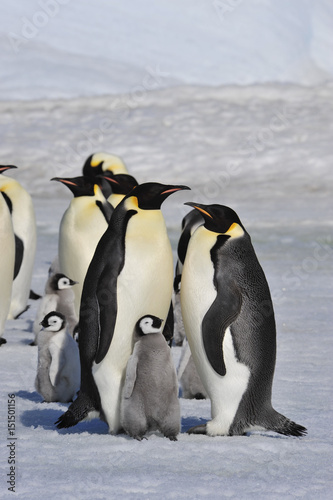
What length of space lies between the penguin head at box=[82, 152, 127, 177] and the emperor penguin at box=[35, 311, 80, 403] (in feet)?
13.0

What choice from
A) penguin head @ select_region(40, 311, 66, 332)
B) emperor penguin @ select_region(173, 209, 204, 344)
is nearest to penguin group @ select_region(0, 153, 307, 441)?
penguin head @ select_region(40, 311, 66, 332)

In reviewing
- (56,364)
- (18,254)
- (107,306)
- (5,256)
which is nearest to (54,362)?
(56,364)

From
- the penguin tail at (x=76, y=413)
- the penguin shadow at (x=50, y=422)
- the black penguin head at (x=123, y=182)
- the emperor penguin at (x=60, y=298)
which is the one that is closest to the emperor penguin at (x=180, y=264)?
the black penguin head at (x=123, y=182)

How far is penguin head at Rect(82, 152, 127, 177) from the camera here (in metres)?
7.33

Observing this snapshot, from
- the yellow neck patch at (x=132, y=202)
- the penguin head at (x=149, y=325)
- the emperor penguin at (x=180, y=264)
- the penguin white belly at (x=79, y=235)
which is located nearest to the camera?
the penguin head at (x=149, y=325)

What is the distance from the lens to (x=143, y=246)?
2949mm

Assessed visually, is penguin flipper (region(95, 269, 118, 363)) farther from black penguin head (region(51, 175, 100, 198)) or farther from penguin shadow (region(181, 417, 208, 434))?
black penguin head (region(51, 175, 100, 198))

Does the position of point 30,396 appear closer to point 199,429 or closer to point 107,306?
point 107,306

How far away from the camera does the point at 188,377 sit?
3.30m

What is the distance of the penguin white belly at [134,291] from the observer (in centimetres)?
281

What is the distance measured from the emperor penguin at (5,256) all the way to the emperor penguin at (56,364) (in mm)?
1219

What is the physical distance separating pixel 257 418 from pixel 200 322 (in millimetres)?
363

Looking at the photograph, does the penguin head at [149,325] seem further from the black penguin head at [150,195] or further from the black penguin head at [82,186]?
the black penguin head at [82,186]

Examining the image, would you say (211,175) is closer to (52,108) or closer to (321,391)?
(52,108)
